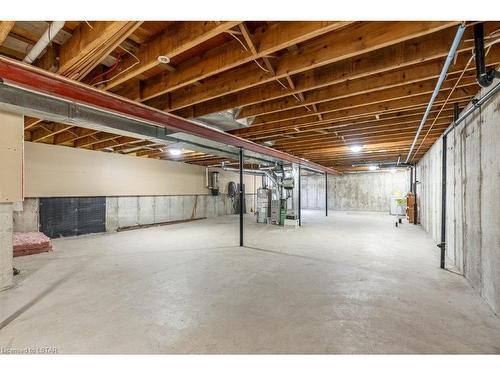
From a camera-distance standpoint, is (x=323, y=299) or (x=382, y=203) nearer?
(x=323, y=299)

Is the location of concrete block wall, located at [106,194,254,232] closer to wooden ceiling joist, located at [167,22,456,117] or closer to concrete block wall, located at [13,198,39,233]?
concrete block wall, located at [13,198,39,233]

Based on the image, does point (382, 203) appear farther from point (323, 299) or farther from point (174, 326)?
point (174, 326)

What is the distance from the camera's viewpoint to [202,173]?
392 inches

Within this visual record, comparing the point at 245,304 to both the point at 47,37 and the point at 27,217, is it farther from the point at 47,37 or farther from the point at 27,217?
the point at 27,217

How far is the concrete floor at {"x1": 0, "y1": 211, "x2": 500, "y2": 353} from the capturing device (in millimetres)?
1785

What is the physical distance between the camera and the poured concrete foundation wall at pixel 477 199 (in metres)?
2.21

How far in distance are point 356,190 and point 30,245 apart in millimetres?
13135

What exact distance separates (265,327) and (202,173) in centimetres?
842

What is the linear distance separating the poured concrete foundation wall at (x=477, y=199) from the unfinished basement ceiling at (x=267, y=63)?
515 mm

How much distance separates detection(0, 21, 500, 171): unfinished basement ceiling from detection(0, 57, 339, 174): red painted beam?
106 mm

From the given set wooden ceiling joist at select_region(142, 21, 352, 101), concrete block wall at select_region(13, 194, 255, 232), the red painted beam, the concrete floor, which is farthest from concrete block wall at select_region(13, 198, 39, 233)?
wooden ceiling joist at select_region(142, 21, 352, 101)

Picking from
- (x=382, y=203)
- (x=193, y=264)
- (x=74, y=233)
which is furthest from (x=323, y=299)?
(x=382, y=203)
